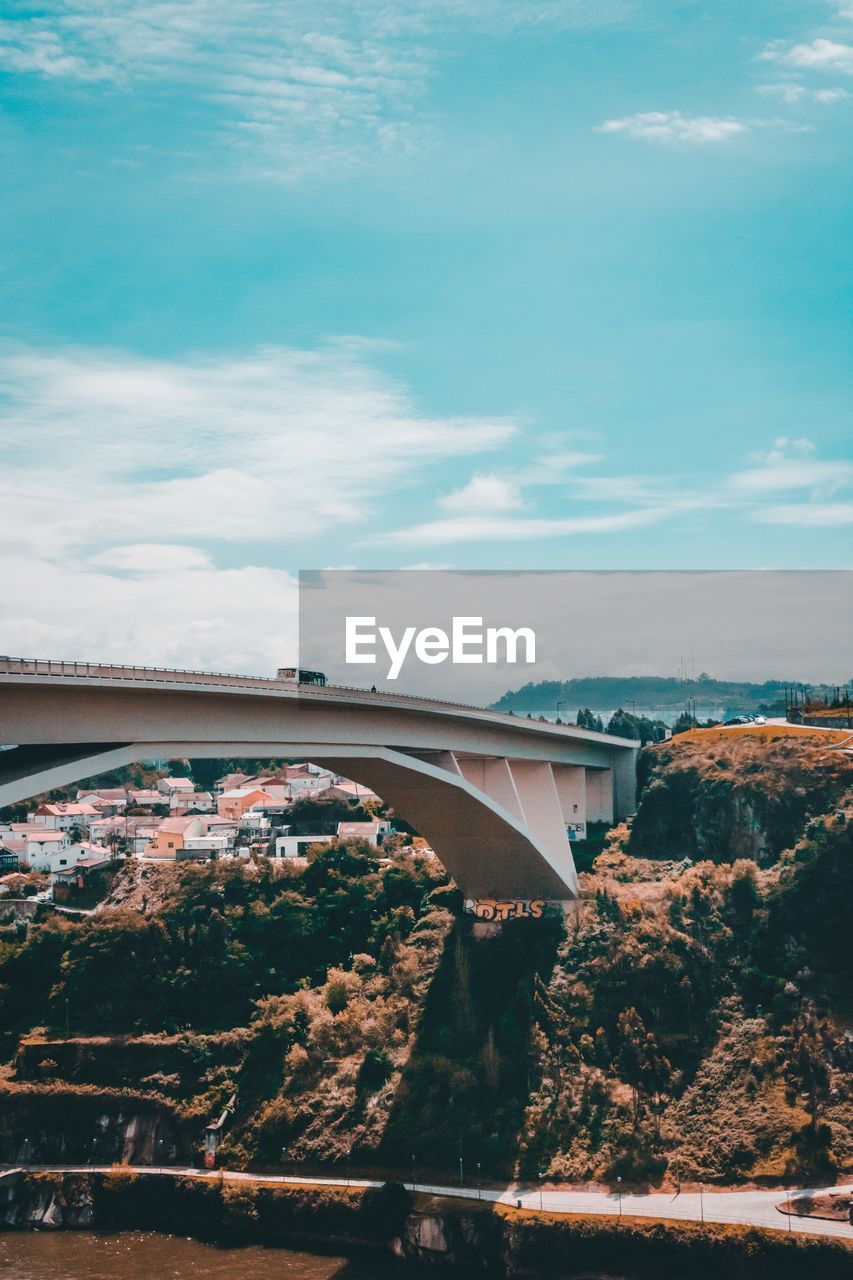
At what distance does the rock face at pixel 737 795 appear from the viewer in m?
39.5

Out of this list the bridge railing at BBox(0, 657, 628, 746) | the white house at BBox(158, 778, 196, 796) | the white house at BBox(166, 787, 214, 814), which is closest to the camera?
the bridge railing at BBox(0, 657, 628, 746)

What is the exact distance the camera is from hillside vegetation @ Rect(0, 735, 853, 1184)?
29.2 m

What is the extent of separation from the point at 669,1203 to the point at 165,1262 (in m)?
10.7

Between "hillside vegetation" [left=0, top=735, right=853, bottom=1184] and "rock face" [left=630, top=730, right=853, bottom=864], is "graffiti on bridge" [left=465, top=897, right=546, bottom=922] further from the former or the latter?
"rock face" [left=630, top=730, right=853, bottom=864]

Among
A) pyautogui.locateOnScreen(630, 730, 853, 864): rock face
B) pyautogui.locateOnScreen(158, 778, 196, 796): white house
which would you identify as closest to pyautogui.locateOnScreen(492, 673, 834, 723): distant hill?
pyautogui.locateOnScreen(158, 778, 196, 796): white house

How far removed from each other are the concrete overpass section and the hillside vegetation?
288 centimetres

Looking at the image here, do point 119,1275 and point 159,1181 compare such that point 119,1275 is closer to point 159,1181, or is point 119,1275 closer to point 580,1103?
point 159,1181

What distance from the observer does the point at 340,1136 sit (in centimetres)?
2986

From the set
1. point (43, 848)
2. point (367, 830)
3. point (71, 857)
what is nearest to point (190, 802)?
point (43, 848)

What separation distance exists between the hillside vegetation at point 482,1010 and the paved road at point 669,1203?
2.21 ft

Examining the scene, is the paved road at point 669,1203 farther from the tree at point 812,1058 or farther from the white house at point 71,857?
the white house at point 71,857

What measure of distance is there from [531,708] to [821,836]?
89.6 m

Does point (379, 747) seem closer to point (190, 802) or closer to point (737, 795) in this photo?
point (737, 795)

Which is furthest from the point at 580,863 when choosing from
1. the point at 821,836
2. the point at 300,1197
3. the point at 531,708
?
the point at 531,708
